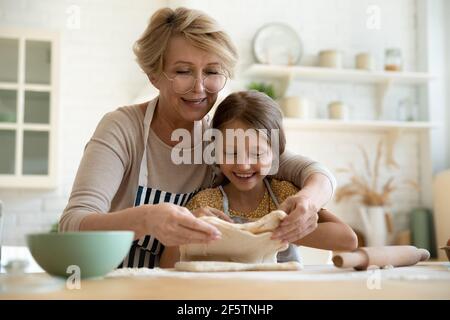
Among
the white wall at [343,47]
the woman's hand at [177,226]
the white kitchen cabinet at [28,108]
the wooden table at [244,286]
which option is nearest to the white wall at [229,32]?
the white wall at [343,47]

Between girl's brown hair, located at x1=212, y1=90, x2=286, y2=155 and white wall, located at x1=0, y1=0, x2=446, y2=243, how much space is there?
2547 millimetres

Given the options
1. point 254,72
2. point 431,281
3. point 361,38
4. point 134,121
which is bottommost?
point 431,281

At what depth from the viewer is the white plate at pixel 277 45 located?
4.19m

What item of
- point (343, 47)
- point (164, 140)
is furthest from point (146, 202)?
point (343, 47)

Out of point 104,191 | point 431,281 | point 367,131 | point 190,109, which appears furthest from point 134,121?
point 367,131

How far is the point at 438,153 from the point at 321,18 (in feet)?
4.40

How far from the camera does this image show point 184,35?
153cm

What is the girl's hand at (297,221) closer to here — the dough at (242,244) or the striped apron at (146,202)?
the dough at (242,244)

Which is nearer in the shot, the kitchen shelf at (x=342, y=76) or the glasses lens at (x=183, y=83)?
the glasses lens at (x=183, y=83)

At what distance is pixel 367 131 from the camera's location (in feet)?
14.4

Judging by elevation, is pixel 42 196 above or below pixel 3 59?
below

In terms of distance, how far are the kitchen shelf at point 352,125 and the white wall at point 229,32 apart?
0.08 meters

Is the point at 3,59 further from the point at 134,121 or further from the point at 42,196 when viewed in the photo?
the point at 134,121

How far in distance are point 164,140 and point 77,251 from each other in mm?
812
